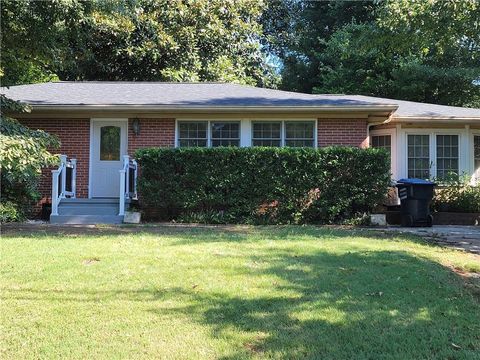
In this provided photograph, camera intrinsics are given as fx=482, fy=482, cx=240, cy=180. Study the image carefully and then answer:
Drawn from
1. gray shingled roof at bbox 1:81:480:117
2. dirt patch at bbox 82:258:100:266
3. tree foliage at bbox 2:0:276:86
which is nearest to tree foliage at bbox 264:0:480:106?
gray shingled roof at bbox 1:81:480:117

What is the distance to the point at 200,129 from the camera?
12641 mm

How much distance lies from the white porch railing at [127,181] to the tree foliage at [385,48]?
6.29 m

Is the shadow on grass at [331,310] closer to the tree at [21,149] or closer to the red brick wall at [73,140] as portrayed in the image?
the tree at [21,149]

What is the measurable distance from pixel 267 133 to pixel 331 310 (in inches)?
342

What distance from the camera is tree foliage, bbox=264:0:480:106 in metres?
10.5

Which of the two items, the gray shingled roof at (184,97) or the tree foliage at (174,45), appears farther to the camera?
the tree foliage at (174,45)

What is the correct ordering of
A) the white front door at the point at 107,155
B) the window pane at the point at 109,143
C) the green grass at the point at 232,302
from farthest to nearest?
the window pane at the point at 109,143, the white front door at the point at 107,155, the green grass at the point at 232,302

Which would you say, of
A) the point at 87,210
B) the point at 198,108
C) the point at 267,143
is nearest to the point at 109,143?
the point at 87,210

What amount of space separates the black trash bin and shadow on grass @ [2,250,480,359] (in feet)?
18.9

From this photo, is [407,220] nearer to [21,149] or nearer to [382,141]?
[382,141]

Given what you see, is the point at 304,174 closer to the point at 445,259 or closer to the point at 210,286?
the point at 445,259

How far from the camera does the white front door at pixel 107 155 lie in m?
12.8

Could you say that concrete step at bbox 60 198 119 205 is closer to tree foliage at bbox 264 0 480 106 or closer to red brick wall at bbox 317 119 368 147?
red brick wall at bbox 317 119 368 147

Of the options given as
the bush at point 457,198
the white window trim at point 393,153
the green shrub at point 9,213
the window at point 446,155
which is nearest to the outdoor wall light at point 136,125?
the green shrub at point 9,213
